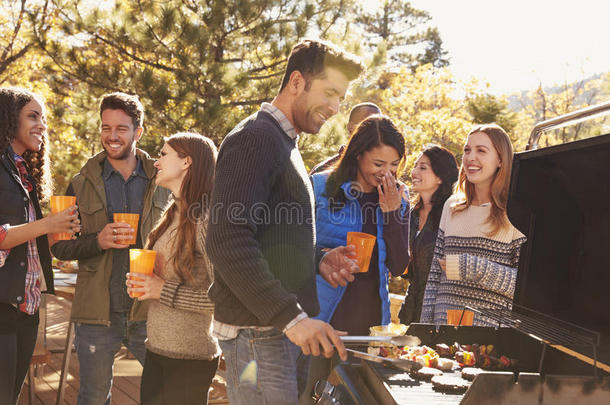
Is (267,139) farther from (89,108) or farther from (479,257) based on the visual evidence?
(89,108)

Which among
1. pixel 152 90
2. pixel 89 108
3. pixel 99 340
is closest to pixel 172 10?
pixel 152 90

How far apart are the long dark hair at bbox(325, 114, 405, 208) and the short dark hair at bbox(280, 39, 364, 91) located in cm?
91

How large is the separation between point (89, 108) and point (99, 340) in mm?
7966

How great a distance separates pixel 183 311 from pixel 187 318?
0.11ft

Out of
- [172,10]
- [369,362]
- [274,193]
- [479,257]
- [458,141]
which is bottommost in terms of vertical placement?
[369,362]

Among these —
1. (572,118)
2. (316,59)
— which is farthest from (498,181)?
(316,59)

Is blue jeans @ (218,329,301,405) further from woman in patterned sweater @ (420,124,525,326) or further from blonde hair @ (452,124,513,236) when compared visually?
blonde hair @ (452,124,513,236)

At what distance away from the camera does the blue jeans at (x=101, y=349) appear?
2.74 metres

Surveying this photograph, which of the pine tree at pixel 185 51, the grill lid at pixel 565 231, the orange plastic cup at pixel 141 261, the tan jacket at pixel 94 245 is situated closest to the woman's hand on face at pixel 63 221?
the tan jacket at pixel 94 245

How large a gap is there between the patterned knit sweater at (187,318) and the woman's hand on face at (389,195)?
0.89 meters

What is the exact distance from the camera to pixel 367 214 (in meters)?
2.70

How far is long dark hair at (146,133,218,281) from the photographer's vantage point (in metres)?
2.25

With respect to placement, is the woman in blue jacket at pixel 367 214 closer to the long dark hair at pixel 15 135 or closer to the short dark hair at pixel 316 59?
the short dark hair at pixel 316 59

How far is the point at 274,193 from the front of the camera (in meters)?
1.62
